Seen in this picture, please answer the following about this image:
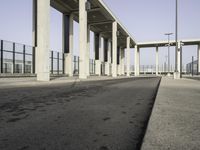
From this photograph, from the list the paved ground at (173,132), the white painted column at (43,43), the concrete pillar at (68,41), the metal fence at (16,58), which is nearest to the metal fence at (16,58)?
the metal fence at (16,58)

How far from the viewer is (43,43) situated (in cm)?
2242

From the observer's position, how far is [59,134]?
147 inches

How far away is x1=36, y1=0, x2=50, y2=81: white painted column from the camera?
22.4 meters

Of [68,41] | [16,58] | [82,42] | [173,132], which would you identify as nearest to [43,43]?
[16,58]

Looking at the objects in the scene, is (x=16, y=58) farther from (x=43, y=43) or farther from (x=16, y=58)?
(x=43, y=43)

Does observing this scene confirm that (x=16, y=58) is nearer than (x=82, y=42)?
Yes

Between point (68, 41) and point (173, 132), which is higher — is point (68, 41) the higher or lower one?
the higher one

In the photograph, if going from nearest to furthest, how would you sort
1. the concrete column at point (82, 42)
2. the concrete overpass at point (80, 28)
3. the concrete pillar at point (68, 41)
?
the concrete overpass at point (80, 28) < the concrete column at point (82, 42) < the concrete pillar at point (68, 41)

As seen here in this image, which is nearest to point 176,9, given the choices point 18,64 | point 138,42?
point 18,64

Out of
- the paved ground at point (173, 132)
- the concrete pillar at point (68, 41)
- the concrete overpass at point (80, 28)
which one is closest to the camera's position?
the paved ground at point (173, 132)

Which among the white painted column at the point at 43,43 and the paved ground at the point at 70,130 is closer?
the paved ground at the point at 70,130

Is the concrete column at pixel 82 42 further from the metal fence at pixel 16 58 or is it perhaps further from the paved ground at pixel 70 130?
the paved ground at pixel 70 130

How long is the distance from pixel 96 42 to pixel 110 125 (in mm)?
53717

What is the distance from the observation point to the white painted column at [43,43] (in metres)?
22.4
